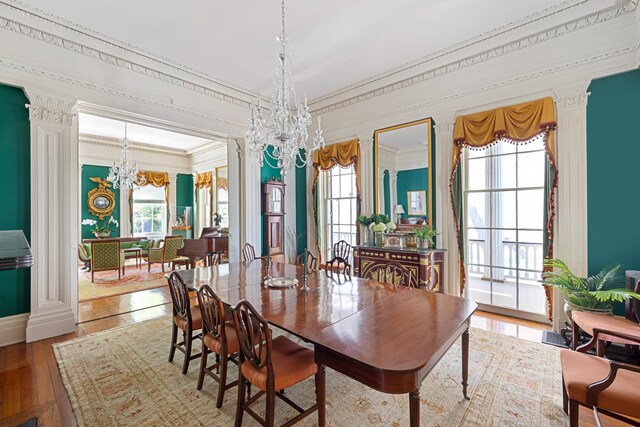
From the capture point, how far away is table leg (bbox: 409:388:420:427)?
1332 mm

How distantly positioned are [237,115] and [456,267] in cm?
452

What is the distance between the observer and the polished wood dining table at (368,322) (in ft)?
4.33

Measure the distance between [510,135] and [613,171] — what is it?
1074mm

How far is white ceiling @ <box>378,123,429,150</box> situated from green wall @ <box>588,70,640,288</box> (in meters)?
1.91

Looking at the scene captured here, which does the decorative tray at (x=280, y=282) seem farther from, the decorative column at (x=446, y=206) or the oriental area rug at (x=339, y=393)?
the decorative column at (x=446, y=206)

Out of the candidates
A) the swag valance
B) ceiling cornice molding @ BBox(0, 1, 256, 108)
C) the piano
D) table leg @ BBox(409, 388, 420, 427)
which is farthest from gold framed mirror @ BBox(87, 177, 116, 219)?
table leg @ BBox(409, 388, 420, 427)

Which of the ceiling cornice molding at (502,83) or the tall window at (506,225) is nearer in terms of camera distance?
the ceiling cornice molding at (502,83)

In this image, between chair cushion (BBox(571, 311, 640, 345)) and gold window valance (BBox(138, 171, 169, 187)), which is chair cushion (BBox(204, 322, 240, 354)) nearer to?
chair cushion (BBox(571, 311, 640, 345))

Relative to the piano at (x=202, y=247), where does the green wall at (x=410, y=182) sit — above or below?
above

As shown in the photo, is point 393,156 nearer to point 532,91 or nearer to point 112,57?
point 532,91

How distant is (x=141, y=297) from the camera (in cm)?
483

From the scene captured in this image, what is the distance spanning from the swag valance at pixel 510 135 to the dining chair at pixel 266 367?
3.08 meters

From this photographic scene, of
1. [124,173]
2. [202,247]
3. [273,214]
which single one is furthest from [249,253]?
[124,173]

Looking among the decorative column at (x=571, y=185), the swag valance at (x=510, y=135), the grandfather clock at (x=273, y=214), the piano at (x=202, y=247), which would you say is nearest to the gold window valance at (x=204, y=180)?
the piano at (x=202, y=247)
